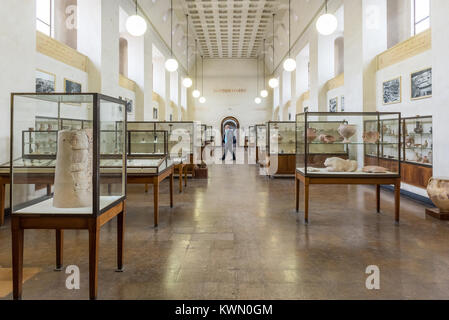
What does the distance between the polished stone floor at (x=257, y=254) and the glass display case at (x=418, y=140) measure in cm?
123

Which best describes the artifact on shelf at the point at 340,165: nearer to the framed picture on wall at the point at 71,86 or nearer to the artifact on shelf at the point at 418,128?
the artifact on shelf at the point at 418,128

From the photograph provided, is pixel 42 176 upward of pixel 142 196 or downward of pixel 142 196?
upward

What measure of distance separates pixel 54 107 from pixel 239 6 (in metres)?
14.2

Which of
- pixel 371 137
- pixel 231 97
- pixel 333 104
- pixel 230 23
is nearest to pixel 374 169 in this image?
pixel 371 137

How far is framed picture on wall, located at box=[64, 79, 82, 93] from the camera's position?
25.4ft

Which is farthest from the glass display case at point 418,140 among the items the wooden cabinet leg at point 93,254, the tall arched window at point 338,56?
the tall arched window at point 338,56

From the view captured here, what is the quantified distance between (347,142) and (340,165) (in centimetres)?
56

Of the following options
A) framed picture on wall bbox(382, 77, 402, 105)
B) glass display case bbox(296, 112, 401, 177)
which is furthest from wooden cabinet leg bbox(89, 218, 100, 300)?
framed picture on wall bbox(382, 77, 402, 105)

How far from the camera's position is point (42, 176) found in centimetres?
252

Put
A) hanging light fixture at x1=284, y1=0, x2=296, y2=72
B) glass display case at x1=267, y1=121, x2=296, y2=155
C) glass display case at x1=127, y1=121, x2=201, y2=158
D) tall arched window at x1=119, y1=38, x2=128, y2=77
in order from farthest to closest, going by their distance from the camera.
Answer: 1. tall arched window at x1=119, y1=38, x2=128, y2=77
2. hanging light fixture at x1=284, y1=0, x2=296, y2=72
3. glass display case at x1=267, y1=121, x2=296, y2=155
4. glass display case at x1=127, y1=121, x2=201, y2=158

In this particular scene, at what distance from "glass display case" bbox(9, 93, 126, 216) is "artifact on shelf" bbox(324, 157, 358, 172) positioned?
10.3 feet

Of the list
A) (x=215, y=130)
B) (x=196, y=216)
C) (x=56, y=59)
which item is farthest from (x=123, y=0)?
(x=215, y=130)

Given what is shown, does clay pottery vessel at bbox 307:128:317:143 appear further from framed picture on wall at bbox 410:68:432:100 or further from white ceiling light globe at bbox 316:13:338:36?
white ceiling light globe at bbox 316:13:338:36
